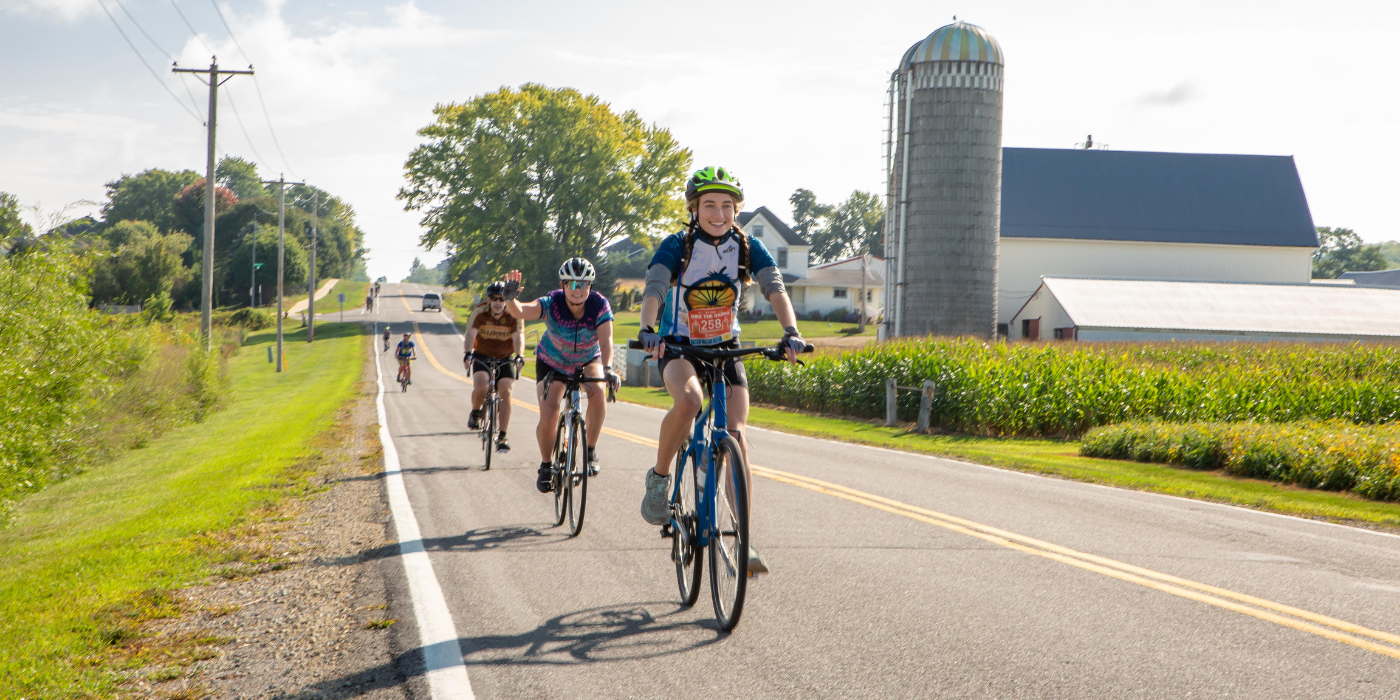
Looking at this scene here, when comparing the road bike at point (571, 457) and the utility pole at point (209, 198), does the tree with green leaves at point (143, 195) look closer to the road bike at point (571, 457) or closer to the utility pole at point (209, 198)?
the utility pole at point (209, 198)

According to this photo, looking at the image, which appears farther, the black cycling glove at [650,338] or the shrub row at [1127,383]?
the shrub row at [1127,383]

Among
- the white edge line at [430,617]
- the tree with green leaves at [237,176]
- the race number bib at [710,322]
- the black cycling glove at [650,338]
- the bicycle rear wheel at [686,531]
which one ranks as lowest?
the white edge line at [430,617]

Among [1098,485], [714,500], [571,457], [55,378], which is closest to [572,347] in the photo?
[571,457]

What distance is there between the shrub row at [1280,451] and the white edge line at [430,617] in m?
10.6

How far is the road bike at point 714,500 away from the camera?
4.83 metres

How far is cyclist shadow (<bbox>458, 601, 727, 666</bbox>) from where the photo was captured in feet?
15.0

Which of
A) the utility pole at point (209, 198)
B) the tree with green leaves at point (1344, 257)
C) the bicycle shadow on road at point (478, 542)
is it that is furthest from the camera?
the tree with green leaves at point (1344, 257)

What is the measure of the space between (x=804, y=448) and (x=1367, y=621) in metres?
10.4

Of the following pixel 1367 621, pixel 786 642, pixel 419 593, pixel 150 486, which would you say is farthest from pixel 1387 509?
pixel 150 486

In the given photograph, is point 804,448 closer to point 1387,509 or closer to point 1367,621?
point 1387,509

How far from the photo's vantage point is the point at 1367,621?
501 cm

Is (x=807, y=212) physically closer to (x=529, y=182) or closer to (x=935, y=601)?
(x=529, y=182)

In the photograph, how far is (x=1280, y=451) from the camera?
12609 millimetres

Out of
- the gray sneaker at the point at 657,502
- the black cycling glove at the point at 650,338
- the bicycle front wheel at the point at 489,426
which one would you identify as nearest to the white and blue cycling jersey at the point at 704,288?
the black cycling glove at the point at 650,338
